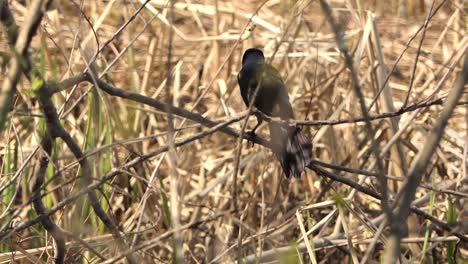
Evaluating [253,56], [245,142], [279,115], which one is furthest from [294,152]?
[245,142]

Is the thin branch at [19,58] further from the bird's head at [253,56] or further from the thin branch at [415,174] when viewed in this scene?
the bird's head at [253,56]

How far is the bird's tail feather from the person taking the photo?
3169 millimetres

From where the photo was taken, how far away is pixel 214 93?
5.15 meters

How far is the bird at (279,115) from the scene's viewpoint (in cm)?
318

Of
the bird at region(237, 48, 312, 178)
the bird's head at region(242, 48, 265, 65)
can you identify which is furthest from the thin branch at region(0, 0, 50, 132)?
the bird's head at region(242, 48, 265, 65)

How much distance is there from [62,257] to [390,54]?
11.8 ft

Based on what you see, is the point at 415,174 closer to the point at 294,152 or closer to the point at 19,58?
the point at 19,58

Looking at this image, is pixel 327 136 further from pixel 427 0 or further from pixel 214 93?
pixel 427 0

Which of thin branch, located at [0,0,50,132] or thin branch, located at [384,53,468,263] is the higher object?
thin branch, located at [0,0,50,132]

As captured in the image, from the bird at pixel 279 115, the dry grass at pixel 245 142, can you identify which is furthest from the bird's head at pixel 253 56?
the dry grass at pixel 245 142

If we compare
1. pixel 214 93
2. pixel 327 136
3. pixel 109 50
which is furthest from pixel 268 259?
pixel 109 50

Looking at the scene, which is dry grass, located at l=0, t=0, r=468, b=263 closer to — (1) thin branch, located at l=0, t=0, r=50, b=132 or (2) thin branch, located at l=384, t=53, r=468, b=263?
(1) thin branch, located at l=0, t=0, r=50, b=132

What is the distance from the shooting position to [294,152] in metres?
3.21

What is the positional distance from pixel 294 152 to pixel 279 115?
0.77 m
